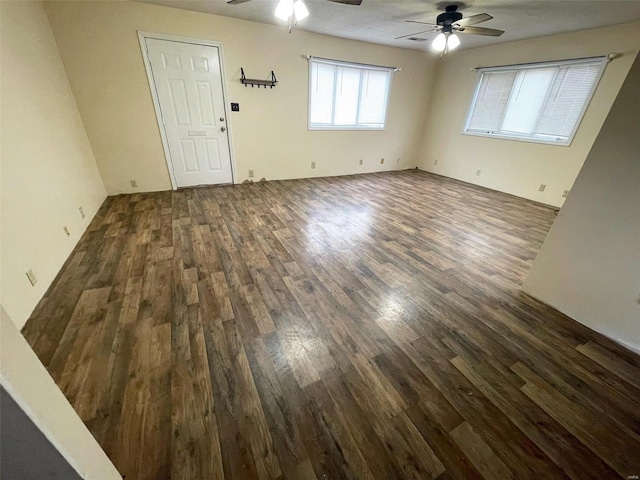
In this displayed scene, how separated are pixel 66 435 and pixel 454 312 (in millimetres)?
2060

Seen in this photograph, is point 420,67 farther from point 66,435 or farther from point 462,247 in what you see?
point 66,435

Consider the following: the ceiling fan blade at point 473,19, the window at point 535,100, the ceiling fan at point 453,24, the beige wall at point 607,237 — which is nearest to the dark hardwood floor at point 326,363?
the beige wall at point 607,237

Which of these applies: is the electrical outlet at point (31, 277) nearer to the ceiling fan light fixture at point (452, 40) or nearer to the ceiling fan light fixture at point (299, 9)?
the ceiling fan light fixture at point (299, 9)

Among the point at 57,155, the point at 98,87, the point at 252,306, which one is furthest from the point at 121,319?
the point at 98,87

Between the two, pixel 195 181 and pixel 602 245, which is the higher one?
pixel 602 245

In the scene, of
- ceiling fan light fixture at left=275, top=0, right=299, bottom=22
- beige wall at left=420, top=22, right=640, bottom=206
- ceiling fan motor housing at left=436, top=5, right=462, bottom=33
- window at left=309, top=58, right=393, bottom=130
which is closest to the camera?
ceiling fan light fixture at left=275, top=0, right=299, bottom=22

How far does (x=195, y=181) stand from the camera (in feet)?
14.2

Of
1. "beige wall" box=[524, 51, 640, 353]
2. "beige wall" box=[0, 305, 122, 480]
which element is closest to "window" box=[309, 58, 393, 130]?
"beige wall" box=[524, 51, 640, 353]

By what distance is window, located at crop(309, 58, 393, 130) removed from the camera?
4.70 m

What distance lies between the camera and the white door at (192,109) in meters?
3.58

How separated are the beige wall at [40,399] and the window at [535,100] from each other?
5822 millimetres

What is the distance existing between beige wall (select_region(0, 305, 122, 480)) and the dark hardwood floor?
0.62m

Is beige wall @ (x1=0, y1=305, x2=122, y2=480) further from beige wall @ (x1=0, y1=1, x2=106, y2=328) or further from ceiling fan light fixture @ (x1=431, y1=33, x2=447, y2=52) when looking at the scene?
ceiling fan light fixture @ (x1=431, y1=33, x2=447, y2=52)

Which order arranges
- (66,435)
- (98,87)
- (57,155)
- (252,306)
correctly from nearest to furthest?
(66,435)
(252,306)
(57,155)
(98,87)
